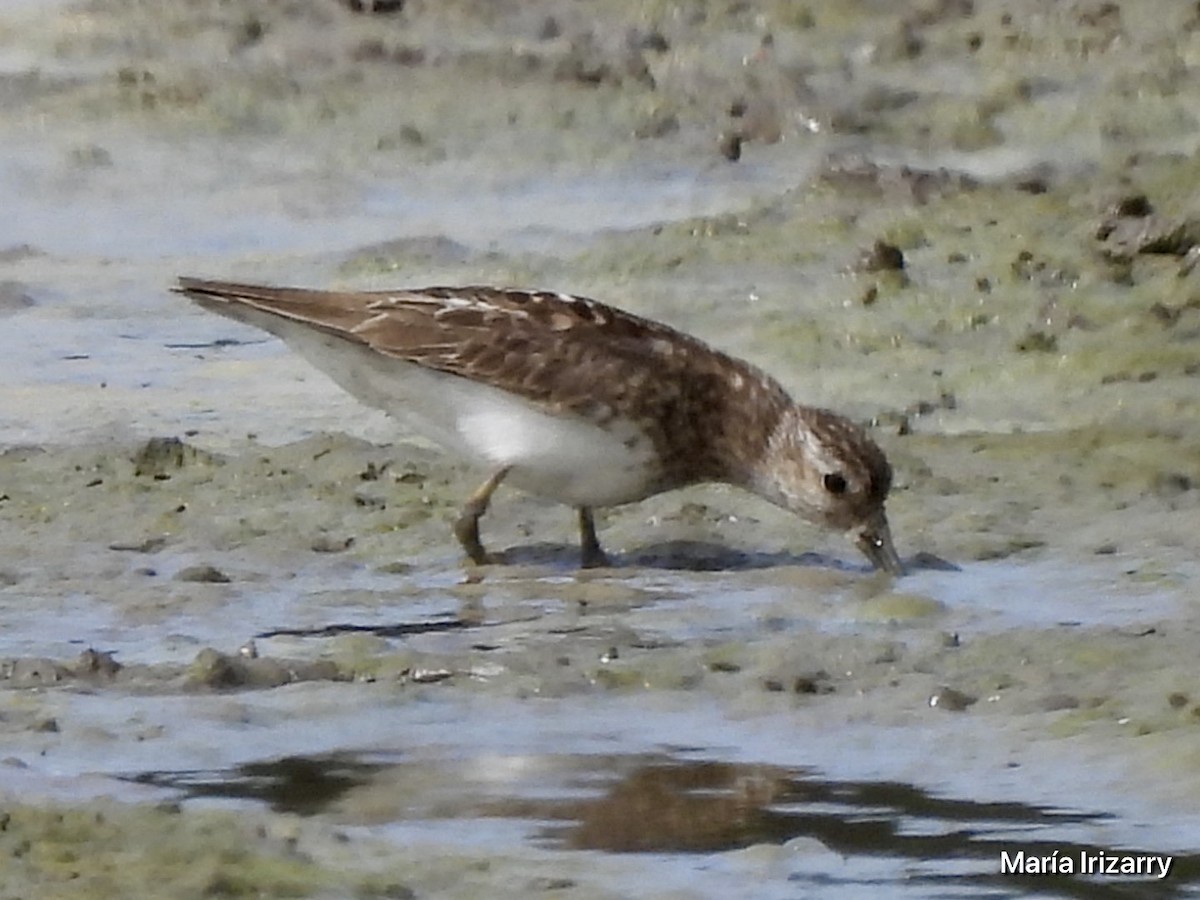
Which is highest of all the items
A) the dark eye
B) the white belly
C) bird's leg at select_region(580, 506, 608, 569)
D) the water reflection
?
the white belly

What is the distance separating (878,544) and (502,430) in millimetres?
1017

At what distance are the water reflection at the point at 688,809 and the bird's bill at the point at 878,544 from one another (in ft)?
6.45

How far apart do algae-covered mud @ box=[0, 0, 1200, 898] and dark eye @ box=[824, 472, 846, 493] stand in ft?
0.72

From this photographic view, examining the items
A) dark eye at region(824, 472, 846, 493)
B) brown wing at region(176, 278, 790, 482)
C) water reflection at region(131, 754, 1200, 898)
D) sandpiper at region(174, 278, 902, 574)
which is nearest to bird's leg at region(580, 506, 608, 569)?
sandpiper at region(174, 278, 902, 574)

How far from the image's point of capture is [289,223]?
13219 millimetres

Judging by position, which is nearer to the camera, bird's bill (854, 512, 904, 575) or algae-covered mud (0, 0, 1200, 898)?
algae-covered mud (0, 0, 1200, 898)

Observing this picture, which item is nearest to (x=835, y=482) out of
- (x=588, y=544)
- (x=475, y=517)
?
(x=588, y=544)

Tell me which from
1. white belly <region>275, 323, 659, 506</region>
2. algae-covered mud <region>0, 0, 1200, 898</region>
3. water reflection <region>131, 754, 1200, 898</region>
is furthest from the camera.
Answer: white belly <region>275, 323, 659, 506</region>

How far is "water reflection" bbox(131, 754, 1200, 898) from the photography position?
19.4 ft

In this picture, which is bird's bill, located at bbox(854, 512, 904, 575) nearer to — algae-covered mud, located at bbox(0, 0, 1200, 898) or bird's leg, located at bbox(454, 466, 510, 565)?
algae-covered mud, located at bbox(0, 0, 1200, 898)

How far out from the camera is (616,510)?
30.4ft

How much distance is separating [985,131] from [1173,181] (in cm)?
171

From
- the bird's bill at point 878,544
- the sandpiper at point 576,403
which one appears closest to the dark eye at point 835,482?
the sandpiper at point 576,403

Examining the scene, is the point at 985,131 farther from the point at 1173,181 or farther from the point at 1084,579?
the point at 1084,579
